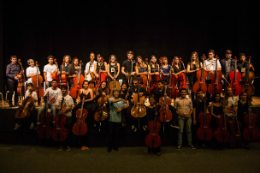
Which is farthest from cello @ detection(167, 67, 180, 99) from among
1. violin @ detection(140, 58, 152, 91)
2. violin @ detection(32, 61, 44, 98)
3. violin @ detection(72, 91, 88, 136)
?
violin @ detection(32, 61, 44, 98)

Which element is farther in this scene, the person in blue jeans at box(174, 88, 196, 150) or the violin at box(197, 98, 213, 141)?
the person in blue jeans at box(174, 88, 196, 150)

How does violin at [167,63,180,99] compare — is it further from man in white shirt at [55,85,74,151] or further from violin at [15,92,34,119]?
violin at [15,92,34,119]

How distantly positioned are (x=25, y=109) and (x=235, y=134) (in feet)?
14.8

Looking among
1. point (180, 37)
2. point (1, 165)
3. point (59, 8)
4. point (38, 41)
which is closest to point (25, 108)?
point (1, 165)

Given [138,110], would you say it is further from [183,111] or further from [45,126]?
[45,126]

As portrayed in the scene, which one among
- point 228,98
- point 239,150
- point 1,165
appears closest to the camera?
point 1,165

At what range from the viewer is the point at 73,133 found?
3787 millimetres

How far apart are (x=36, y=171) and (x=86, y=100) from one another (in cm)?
159

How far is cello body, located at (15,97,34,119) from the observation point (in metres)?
3.91

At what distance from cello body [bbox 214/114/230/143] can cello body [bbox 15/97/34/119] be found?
13.2 feet

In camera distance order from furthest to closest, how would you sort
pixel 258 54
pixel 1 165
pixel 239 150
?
pixel 258 54, pixel 239 150, pixel 1 165

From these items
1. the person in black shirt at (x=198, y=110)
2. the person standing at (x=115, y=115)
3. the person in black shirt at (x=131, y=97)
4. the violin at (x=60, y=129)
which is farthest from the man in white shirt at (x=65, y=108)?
the person in black shirt at (x=198, y=110)

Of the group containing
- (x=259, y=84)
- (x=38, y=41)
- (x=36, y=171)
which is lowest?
(x=36, y=171)

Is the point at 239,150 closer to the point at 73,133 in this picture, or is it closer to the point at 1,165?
the point at 73,133
